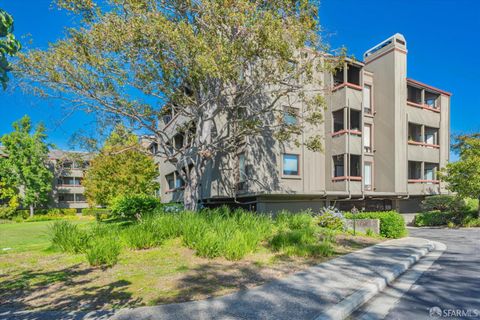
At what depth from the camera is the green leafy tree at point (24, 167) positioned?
38.2m

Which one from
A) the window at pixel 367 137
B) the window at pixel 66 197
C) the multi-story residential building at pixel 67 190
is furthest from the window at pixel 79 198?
the window at pixel 367 137

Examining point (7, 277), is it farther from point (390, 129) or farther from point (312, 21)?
point (390, 129)

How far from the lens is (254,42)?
35.7 ft

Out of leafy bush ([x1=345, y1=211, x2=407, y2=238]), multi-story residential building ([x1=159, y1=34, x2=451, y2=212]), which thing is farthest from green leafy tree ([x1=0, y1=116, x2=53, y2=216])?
leafy bush ([x1=345, y1=211, x2=407, y2=238])

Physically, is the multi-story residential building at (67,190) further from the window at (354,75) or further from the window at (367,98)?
the window at (367,98)

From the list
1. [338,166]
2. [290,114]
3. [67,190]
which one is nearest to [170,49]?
[290,114]

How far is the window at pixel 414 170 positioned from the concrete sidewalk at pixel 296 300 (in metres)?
18.5

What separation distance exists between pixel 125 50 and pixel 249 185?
30.6 feet

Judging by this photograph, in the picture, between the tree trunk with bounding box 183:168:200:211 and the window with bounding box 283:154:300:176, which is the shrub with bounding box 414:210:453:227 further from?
the tree trunk with bounding box 183:168:200:211

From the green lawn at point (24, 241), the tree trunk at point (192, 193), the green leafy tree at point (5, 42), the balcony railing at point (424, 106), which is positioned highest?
the balcony railing at point (424, 106)

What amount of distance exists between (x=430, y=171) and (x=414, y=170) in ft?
5.92

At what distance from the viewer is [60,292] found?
224 inches

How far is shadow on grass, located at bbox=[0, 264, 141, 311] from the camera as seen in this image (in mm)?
5047

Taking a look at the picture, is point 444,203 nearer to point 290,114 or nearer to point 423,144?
point 423,144
